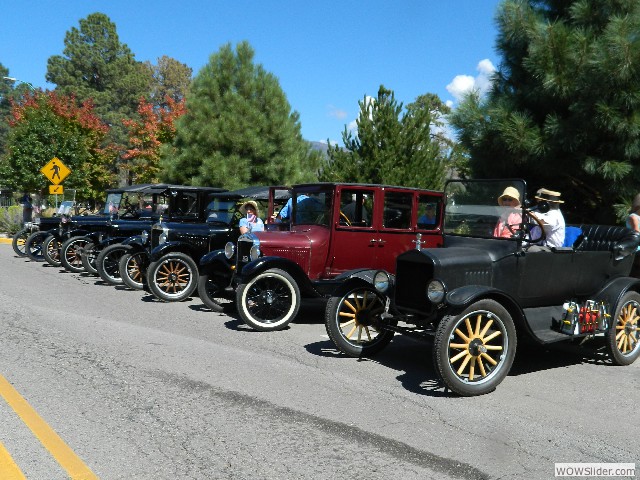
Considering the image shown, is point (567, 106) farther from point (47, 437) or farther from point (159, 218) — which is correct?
point (47, 437)

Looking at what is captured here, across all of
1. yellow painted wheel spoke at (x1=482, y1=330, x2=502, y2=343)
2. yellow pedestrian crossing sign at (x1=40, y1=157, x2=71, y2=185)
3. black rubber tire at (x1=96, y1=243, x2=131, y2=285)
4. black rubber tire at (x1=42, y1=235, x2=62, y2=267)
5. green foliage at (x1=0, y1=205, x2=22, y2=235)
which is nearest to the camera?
yellow painted wheel spoke at (x1=482, y1=330, x2=502, y2=343)

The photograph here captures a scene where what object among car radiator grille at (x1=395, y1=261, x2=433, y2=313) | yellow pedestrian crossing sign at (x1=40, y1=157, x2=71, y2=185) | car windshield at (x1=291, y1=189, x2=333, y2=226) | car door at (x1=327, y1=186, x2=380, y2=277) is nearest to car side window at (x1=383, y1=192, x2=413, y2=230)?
car door at (x1=327, y1=186, x2=380, y2=277)

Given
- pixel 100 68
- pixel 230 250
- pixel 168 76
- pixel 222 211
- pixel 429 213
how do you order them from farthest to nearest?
pixel 168 76 < pixel 100 68 < pixel 222 211 < pixel 429 213 < pixel 230 250

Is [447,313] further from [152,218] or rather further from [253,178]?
[253,178]

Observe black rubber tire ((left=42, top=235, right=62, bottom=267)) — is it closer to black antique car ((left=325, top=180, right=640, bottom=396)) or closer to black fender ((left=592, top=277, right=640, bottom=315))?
black antique car ((left=325, top=180, right=640, bottom=396))

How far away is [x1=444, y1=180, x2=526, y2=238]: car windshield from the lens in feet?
19.6

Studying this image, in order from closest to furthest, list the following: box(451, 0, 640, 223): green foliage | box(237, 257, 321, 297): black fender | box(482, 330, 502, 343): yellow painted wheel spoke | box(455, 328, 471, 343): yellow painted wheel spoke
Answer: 1. box(455, 328, 471, 343): yellow painted wheel spoke
2. box(482, 330, 502, 343): yellow painted wheel spoke
3. box(237, 257, 321, 297): black fender
4. box(451, 0, 640, 223): green foliage

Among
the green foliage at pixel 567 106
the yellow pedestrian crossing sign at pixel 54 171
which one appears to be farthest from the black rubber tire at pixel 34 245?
the green foliage at pixel 567 106

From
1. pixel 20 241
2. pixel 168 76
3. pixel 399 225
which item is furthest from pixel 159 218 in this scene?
pixel 168 76

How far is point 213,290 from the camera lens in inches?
374

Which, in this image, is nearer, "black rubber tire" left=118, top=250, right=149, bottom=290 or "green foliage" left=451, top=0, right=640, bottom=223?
"green foliage" left=451, top=0, right=640, bottom=223

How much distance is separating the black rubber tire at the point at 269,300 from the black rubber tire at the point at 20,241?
11121 mm

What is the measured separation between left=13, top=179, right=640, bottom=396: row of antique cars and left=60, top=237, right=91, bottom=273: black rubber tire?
10.0 ft

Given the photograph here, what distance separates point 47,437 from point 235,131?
17027mm
